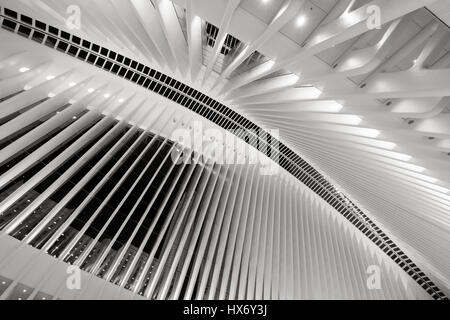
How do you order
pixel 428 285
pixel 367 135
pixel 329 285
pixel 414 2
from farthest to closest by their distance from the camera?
1. pixel 428 285
2. pixel 329 285
3. pixel 367 135
4. pixel 414 2

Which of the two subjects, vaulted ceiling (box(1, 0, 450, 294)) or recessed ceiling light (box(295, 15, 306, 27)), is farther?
recessed ceiling light (box(295, 15, 306, 27))

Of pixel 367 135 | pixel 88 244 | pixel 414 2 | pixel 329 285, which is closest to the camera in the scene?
pixel 414 2

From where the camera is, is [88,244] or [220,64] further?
[88,244]

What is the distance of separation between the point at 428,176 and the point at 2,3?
919 centimetres

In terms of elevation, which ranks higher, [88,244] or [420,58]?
[420,58]

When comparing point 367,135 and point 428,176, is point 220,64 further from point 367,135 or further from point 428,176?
point 428,176

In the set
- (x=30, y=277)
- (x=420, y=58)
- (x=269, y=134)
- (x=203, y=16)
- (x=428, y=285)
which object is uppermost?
(x=428, y=285)

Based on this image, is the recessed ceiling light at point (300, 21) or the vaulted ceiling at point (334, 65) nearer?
the vaulted ceiling at point (334, 65)

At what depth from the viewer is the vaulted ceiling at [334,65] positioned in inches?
145

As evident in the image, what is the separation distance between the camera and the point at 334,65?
4.49m

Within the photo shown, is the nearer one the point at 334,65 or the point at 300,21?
the point at 300,21

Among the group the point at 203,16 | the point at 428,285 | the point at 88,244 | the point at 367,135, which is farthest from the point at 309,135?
the point at 428,285

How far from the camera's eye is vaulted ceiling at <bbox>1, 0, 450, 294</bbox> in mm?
3690

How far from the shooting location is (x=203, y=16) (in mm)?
4320
